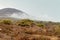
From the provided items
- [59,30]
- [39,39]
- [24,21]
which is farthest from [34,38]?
[24,21]

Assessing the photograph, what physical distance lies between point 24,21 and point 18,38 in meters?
29.7

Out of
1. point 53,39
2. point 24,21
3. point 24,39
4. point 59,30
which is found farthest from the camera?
point 24,21

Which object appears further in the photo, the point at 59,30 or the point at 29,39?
the point at 59,30

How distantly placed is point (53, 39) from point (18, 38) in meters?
3.13

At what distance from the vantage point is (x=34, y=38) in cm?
1864

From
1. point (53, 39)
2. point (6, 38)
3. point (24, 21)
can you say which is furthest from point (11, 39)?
point (24, 21)

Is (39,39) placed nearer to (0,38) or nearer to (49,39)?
(49,39)

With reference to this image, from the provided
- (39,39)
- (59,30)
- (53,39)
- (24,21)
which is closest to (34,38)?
(39,39)

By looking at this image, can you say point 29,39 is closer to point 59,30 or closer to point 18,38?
point 18,38

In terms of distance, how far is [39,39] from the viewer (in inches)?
734

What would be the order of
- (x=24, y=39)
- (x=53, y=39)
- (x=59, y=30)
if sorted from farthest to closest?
(x=59, y=30) < (x=53, y=39) < (x=24, y=39)

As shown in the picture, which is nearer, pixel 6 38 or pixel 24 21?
pixel 6 38

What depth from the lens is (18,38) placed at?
18109 mm

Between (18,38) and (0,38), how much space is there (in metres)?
1.82
